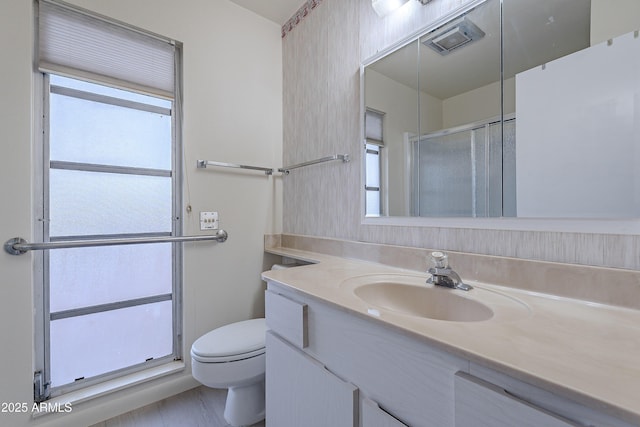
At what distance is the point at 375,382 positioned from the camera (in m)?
0.65

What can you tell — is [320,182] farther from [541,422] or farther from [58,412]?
[58,412]

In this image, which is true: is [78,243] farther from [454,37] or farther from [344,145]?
[454,37]

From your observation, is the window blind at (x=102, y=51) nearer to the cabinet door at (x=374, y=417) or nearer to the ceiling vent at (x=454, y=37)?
the ceiling vent at (x=454, y=37)

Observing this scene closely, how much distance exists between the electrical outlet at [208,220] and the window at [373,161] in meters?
0.94

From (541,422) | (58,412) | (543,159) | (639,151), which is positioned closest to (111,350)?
(58,412)

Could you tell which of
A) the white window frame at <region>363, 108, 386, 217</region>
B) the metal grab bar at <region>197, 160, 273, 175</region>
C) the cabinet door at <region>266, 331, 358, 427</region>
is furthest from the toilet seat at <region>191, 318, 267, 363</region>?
the metal grab bar at <region>197, 160, 273, 175</region>

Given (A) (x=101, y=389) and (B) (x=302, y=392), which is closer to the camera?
(B) (x=302, y=392)

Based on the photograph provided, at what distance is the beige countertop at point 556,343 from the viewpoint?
371 millimetres

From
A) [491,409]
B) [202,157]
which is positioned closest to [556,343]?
[491,409]

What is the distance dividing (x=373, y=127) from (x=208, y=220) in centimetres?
111

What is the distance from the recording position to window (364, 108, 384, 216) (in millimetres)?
1331

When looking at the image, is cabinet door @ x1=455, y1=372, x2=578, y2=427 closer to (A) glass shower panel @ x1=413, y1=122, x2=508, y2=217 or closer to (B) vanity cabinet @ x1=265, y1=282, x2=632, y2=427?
(B) vanity cabinet @ x1=265, y1=282, x2=632, y2=427

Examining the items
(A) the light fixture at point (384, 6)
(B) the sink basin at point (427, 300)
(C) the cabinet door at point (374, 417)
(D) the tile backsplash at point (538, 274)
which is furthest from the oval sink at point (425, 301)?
(A) the light fixture at point (384, 6)

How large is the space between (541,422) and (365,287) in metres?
0.58
